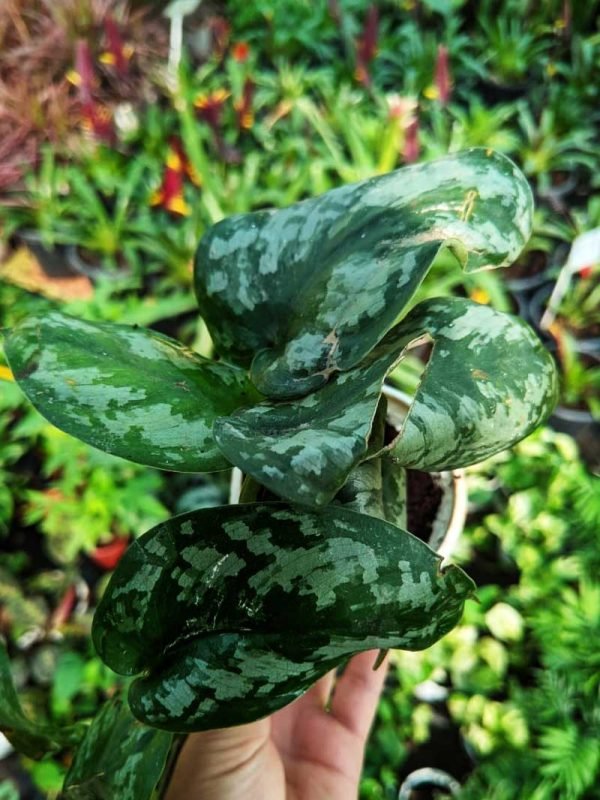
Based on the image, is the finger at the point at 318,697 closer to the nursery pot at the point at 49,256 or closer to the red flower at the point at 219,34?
the nursery pot at the point at 49,256

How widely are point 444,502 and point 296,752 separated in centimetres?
37

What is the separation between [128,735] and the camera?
1.63 feet

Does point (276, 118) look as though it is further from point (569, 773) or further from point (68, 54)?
point (569, 773)

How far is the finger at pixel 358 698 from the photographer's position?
769mm

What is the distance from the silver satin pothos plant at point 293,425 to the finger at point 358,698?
328 mm

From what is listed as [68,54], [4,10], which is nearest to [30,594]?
[68,54]

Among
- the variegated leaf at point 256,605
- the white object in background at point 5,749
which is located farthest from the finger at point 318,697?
the white object in background at point 5,749

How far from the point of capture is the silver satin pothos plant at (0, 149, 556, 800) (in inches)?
14.4

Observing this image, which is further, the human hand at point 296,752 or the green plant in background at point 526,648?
the green plant in background at point 526,648

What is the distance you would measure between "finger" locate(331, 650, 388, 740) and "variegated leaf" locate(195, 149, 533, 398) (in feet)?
1.44

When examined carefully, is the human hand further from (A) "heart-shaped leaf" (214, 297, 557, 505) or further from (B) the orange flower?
(B) the orange flower

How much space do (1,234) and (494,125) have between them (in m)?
1.20

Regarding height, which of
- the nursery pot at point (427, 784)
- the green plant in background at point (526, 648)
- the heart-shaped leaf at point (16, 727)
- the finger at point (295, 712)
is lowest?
the nursery pot at point (427, 784)

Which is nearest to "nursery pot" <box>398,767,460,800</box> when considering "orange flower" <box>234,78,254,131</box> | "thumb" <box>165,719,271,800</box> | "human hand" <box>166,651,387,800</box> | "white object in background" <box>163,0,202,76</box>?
"human hand" <box>166,651,387,800</box>
